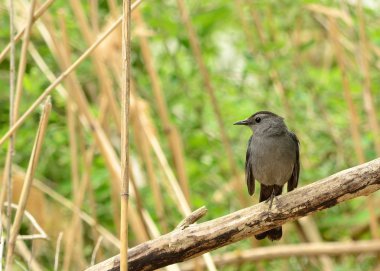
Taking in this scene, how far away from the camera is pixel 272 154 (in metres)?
3.93

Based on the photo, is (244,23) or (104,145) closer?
(104,145)

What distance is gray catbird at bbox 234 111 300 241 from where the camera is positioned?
392 centimetres

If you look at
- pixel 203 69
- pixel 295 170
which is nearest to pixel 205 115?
pixel 203 69

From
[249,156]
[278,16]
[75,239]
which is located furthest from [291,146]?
[278,16]

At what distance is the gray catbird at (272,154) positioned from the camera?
392cm

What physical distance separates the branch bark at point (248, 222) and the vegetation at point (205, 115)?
1443mm

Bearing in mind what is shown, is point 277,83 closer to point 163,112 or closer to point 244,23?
point 244,23

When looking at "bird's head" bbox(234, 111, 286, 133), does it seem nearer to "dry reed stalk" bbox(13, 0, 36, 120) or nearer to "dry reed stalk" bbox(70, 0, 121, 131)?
"dry reed stalk" bbox(70, 0, 121, 131)

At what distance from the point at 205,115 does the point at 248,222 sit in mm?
2918

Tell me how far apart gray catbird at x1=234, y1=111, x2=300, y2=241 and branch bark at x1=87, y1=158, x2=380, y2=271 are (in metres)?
0.95

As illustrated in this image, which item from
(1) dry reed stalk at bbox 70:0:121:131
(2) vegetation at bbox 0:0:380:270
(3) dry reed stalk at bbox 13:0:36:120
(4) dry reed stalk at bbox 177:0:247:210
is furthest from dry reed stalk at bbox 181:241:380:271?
(3) dry reed stalk at bbox 13:0:36:120

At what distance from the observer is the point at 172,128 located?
4332mm

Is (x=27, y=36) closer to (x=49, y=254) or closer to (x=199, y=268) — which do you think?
(x=199, y=268)

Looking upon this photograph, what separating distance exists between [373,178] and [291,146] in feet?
3.92
